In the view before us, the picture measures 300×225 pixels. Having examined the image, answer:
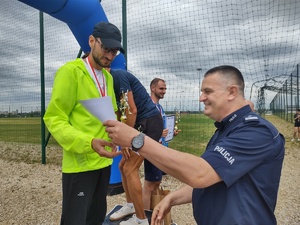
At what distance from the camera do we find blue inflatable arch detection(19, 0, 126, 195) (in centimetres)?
367

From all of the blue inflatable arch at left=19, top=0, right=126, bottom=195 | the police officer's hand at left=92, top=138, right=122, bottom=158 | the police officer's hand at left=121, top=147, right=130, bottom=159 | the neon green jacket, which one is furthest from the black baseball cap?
the blue inflatable arch at left=19, top=0, right=126, bottom=195

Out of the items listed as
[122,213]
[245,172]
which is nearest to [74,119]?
[245,172]

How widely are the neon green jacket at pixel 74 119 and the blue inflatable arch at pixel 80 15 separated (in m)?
1.80

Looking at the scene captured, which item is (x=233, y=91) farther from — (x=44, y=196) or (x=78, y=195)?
(x=44, y=196)

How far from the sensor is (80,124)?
7.34ft

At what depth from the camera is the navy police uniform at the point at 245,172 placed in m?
1.34

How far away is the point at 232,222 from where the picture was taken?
4.52 ft

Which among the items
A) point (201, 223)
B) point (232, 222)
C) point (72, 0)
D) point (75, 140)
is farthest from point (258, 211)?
point (72, 0)

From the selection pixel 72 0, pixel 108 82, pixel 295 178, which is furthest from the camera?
pixel 295 178

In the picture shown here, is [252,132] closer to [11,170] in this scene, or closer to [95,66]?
[95,66]

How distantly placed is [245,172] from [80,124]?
52.0 inches

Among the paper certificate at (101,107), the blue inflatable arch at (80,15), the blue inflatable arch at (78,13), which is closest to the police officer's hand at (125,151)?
the paper certificate at (101,107)

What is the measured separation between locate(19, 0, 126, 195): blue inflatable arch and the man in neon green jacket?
1.68 meters

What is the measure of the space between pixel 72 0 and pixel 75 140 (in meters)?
2.50
